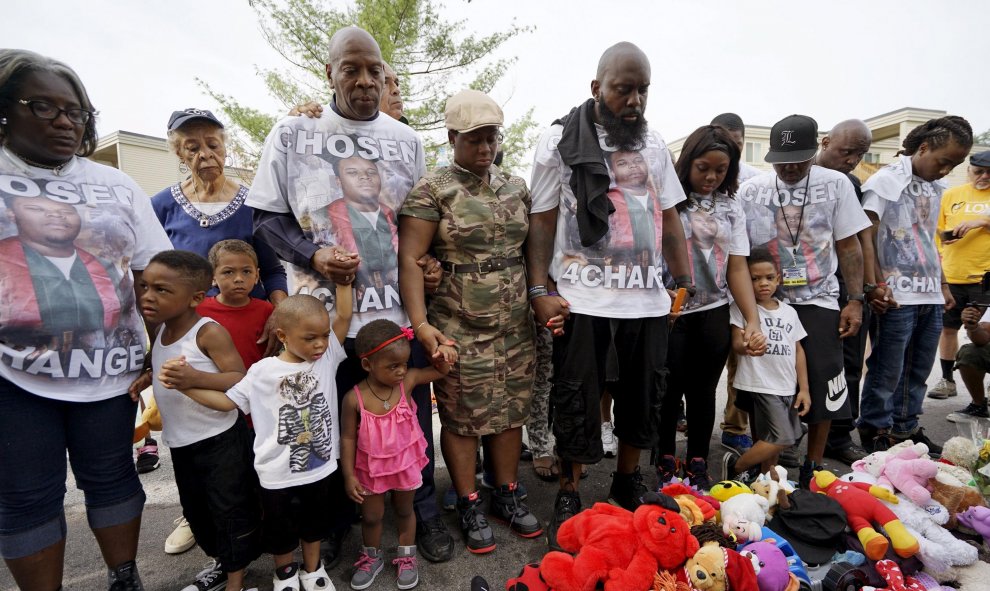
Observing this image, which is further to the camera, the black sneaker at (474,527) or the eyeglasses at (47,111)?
the black sneaker at (474,527)

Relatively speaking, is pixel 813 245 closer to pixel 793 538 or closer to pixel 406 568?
pixel 793 538

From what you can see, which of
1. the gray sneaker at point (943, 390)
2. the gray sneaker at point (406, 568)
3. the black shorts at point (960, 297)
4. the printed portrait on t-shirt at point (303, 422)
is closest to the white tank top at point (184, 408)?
the printed portrait on t-shirt at point (303, 422)

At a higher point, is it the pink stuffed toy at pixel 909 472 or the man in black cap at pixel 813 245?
the man in black cap at pixel 813 245

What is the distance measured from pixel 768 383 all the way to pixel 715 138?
147cm

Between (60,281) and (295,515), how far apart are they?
1265mm

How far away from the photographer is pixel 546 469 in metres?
3.27

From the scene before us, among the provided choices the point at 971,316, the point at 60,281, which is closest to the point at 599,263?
the point at 60,281

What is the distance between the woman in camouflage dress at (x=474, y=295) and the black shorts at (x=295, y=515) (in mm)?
683

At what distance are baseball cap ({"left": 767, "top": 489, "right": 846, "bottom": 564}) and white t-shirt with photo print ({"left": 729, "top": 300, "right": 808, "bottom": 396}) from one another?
0.68m

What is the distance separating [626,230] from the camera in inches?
95.6

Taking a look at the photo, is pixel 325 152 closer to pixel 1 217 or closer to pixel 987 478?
pixel 1 217

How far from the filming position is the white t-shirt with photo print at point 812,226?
3.02 meters

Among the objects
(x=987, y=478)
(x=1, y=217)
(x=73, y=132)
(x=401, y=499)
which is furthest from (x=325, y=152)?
(x=987, y=478)

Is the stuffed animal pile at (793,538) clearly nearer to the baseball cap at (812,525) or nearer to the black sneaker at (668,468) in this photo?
the baseball cap at (812,525)
